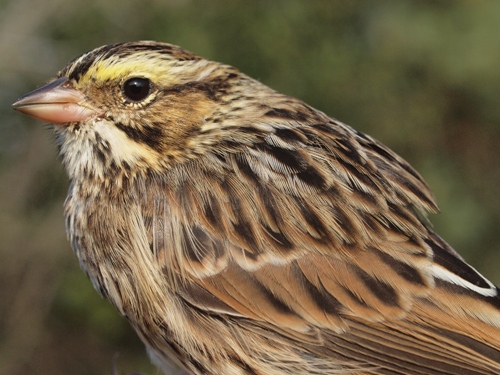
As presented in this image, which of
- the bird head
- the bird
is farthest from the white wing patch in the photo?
the bird head

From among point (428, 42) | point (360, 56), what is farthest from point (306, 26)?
point (428, 42)

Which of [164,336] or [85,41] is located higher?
[85,41]

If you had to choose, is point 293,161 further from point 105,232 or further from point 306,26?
point 306,26

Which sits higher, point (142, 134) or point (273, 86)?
point (273, 86)

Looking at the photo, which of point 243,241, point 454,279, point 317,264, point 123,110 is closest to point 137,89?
point 123,110

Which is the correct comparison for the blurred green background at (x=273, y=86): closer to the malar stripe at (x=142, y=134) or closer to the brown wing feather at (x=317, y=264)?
the malar stripe at (x=142, y=134)

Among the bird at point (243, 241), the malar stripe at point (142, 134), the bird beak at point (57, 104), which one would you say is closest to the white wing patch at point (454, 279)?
the bird at point (243, 241)

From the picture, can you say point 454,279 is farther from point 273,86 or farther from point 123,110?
point 273,86
